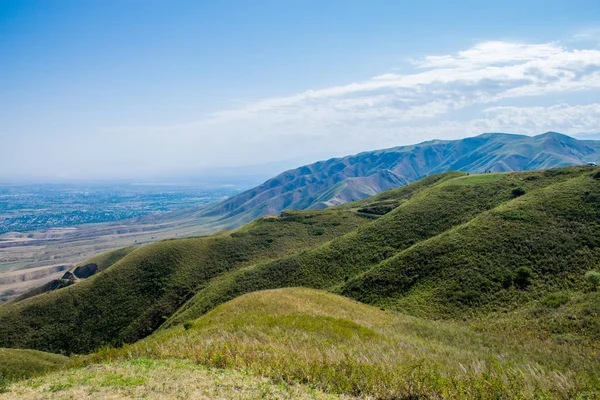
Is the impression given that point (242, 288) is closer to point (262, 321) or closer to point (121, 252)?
point (262, 321)

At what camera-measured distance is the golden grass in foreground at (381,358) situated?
11.4m

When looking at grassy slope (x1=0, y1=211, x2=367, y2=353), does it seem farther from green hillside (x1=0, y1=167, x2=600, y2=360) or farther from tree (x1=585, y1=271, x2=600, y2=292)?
tree (x1=585, y1=271, x2=600, y2=292)

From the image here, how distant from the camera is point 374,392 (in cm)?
1122

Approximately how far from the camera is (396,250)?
67375 mm

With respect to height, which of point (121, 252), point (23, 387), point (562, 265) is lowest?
point (121, 252)

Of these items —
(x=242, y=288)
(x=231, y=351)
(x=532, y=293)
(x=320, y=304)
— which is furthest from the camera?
(x=242, y=288)

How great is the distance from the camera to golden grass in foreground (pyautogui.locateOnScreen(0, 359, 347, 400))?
11.0 metres

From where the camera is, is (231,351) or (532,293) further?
(532,293)

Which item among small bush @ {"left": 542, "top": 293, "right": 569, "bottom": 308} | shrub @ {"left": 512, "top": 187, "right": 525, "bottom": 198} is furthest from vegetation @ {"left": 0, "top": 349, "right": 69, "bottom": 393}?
shrub @ {"left": 512, "top": 187, "right": 525, "bottom": 198}

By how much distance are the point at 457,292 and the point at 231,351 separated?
36.7 m

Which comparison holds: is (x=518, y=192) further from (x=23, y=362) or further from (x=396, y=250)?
(x=23, y=362)

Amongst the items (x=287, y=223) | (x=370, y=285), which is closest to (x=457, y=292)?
(x=370, y=285)

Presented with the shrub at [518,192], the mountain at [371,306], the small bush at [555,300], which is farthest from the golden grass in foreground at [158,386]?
the shrub at [518,192]

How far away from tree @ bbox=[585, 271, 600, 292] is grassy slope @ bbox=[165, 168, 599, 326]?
3.36 metres
